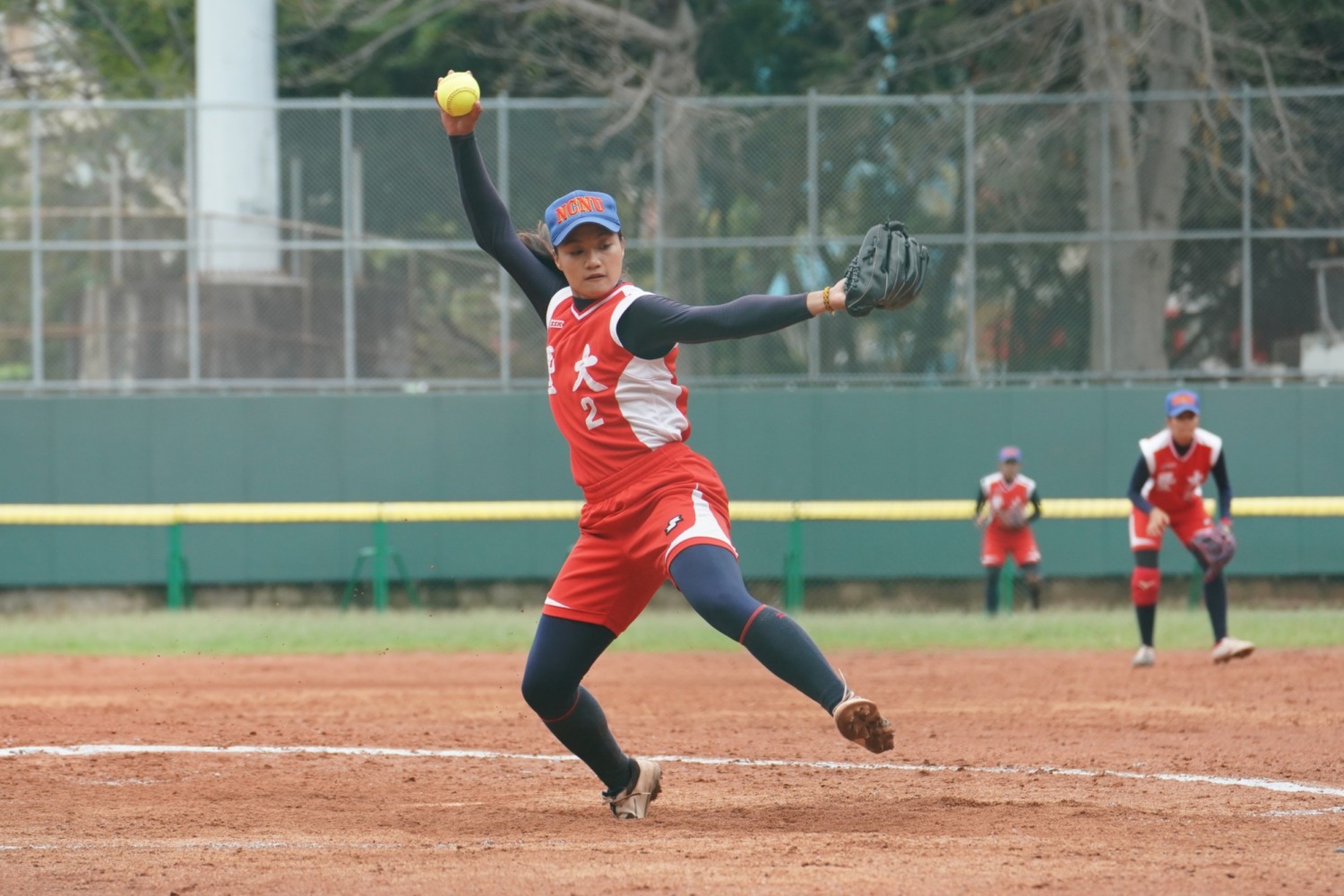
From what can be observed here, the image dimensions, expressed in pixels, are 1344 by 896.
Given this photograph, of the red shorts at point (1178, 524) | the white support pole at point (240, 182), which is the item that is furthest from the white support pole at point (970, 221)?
the white support pole at point (240, 182)

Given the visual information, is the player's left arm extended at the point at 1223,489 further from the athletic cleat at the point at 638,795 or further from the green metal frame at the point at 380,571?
the green metal frame at the point at 380,571

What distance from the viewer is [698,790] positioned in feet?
21.1

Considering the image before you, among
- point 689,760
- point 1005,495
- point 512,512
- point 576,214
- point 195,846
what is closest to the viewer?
point 195,846

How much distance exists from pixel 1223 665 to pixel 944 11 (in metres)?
11.9

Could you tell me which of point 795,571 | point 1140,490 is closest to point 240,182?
point 795,571

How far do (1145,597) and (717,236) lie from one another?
766 centimetres

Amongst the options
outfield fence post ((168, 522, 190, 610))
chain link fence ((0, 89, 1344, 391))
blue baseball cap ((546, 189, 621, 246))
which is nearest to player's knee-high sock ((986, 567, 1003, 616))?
chain link fence ((0, 89, 1344, 391))

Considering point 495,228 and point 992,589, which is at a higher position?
point 495,228

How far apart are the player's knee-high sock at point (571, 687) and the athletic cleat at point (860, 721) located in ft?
3.20

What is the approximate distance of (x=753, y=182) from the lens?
18094 millimetres

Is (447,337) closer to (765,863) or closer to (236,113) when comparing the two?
(236,113)

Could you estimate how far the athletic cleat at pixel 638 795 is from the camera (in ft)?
19.0

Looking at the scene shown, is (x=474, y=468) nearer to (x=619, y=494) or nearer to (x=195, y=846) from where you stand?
(x=619, y=494)

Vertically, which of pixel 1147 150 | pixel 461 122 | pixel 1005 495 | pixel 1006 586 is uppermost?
pixel 1147 150
